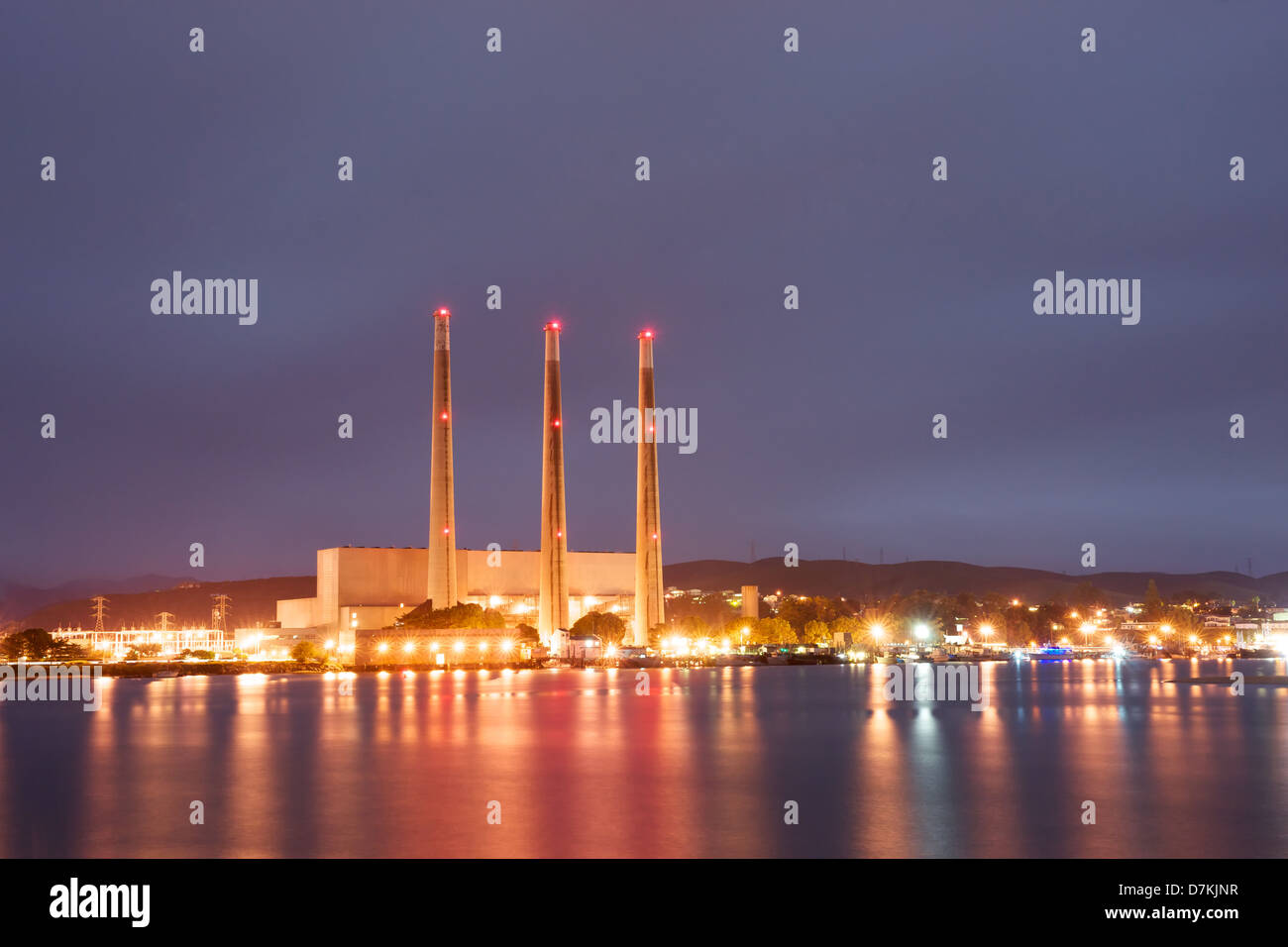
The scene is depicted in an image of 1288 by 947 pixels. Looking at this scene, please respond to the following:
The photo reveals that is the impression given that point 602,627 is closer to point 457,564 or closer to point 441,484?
point 457,564

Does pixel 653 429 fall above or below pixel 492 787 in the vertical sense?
above

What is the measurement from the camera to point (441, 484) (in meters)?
163

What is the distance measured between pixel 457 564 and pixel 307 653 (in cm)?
2540

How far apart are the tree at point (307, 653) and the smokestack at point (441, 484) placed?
21121mm

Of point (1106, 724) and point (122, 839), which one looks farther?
point (1106, 724)

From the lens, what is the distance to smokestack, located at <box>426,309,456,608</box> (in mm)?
162125

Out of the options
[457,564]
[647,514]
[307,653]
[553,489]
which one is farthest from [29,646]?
[647,514]

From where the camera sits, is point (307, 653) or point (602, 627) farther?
point (602, 627)

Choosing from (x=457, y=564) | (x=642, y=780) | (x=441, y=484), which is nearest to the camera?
(x=642, y=780)

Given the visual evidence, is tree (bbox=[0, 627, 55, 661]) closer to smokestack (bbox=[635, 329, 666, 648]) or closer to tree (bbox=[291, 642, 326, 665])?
tree (bbox=[291, 642, 326, 665])
